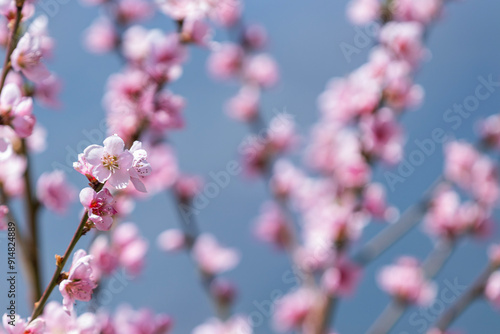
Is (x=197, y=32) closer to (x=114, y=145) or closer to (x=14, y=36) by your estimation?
(x=14, y=36)

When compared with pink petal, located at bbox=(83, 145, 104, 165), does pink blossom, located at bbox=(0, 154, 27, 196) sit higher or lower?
higher

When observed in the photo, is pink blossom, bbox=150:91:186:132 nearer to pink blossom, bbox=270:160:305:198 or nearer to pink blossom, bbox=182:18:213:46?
pink blossom, bbox=182:18:213:46

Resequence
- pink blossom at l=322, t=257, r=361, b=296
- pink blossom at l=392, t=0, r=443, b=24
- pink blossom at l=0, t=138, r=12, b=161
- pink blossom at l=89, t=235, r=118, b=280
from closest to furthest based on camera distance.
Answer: pink blossom at l=0, t=138, r=12, b=161 < pink blossom at l=89, t=235, r=118, b=280 < pink blossom at l=322, t=257, r=361, b=296 < pink blossom at l=392, t=0, r=443, b=24

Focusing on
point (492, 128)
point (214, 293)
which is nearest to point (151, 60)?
point (214, 293)

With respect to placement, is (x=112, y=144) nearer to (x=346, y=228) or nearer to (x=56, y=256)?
(x=56, y=256)

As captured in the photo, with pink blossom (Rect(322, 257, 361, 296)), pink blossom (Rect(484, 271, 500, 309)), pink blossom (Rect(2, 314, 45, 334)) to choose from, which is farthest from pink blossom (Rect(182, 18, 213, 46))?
pink blossom (Rect(484, 271, 500, 309))

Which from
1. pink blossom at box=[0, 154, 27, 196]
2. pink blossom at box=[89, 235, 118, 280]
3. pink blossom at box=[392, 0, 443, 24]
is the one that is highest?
pink blossom at box=[392, 0, 443, 24]
